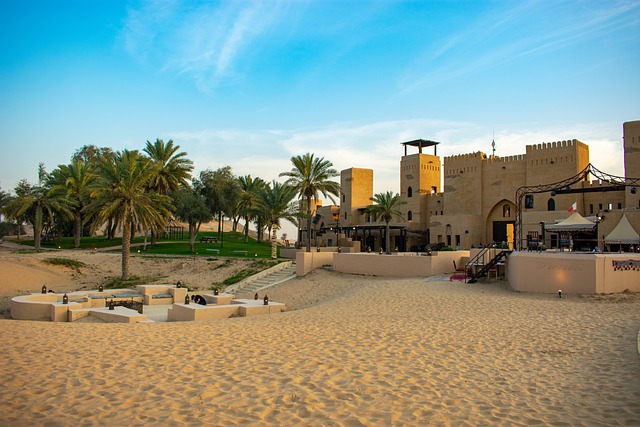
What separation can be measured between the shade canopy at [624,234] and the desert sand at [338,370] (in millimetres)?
11601

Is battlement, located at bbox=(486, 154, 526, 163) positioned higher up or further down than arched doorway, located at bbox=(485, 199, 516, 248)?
higher up

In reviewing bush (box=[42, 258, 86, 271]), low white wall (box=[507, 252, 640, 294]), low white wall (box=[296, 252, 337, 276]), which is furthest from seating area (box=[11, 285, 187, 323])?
low white wall (box=[507, 252, 640, 294])

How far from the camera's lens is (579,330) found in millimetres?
10992

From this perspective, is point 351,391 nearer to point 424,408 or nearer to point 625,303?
point 424,408

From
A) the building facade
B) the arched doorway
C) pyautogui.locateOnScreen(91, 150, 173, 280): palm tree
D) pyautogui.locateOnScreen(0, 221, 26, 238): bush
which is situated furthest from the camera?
pyautogui.locateOnScreen(0, 221, 26, 238): bush

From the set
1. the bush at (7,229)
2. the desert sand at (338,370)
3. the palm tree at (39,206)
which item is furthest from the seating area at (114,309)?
the bush at (7,229)

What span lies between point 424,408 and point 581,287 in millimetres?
13410

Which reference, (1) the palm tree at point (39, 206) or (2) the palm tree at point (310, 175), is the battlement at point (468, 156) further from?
(1) the palm tree at point (39, 206)

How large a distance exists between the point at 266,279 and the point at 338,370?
18.9 meters

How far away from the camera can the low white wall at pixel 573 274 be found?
655 inches

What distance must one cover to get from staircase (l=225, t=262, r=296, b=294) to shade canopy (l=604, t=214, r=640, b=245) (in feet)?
56.0

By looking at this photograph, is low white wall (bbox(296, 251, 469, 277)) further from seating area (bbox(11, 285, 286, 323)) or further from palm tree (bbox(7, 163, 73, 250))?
palm tree (bbox(7, 163, 73, 250))

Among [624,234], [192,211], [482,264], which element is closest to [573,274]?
[482,264]

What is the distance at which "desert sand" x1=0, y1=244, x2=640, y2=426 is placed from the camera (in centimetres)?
591
